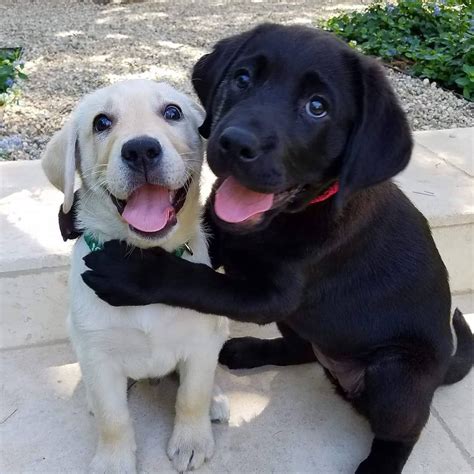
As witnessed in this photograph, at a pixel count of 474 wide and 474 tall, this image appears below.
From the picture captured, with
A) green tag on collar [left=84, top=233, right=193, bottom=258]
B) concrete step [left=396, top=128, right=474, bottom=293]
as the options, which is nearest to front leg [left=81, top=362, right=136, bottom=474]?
green tag on collar [left=84, top=233, right=193, bottom=258]

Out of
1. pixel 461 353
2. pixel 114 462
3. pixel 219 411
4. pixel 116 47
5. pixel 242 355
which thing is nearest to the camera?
pixel 114 462

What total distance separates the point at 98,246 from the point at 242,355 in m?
0.96

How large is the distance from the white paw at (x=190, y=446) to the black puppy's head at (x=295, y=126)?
870mm

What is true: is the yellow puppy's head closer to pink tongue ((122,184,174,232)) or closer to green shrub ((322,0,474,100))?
pink tongue ((122,184,174,232))

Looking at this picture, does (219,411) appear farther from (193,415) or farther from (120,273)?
(120,273)

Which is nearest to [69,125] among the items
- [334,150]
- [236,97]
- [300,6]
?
[236,97]

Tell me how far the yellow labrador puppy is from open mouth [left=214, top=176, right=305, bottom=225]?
6.0 inches

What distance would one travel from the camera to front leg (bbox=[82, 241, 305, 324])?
2.29 m

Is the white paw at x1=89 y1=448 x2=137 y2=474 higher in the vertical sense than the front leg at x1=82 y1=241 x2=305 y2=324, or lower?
lower

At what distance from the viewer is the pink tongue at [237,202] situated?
224 cm

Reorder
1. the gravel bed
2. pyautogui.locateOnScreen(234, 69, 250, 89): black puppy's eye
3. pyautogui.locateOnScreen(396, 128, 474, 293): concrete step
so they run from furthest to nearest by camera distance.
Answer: the gravel bed, pyautogui.locateOnScreen(396, 128, 474, 293): concrete step, pyautogui.locateOnScreen(234, 69, 250, 89): black puppy's eye

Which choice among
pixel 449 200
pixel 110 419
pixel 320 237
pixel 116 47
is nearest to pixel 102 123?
pixel 320 237

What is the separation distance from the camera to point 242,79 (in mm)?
2373

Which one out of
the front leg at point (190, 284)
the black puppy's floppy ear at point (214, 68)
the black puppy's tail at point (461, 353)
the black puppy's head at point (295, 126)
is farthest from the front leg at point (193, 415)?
the black puppy's tail at point (461, 353)
